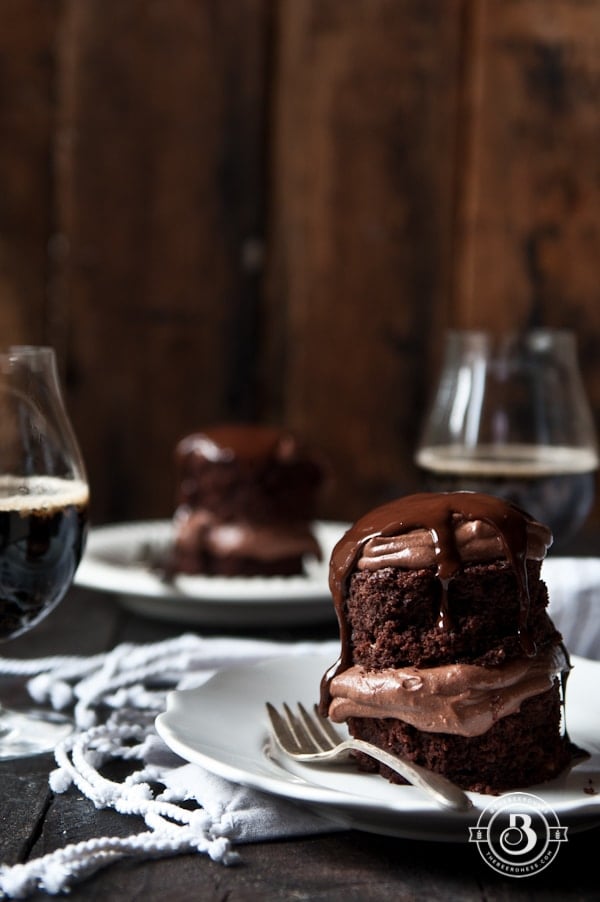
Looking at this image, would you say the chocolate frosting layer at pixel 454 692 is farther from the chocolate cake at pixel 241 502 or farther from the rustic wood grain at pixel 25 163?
the rustic wood grain at pixel 25 163

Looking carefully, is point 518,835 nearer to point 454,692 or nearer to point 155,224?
point 454,692

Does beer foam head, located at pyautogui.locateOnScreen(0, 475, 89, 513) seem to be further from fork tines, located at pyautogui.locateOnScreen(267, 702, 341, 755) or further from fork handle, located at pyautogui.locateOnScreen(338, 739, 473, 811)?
fork handle, located at pyautogui.locateOnScreen(338, 739, 473, 811)

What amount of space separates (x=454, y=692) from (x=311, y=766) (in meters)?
0.18

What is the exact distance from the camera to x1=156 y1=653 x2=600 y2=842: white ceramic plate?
1026mm

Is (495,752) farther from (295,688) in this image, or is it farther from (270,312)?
(270,312)

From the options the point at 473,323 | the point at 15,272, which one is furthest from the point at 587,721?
the point at 15,272

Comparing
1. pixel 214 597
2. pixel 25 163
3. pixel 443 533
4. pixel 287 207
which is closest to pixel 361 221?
pixel 287 207

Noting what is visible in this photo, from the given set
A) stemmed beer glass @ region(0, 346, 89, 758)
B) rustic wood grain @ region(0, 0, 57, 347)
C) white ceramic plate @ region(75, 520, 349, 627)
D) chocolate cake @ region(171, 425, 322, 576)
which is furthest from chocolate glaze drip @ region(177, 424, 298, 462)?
rustic wood grain @ region(0, 0, 57, 347)

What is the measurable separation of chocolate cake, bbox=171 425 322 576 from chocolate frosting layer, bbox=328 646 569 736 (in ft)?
3.63

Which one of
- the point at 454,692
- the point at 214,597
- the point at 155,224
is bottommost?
the point at 214,597

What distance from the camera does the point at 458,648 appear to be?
1.19 meters

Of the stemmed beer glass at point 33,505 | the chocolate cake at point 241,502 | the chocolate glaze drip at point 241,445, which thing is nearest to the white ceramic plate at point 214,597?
the chocolate cake at point 241,502

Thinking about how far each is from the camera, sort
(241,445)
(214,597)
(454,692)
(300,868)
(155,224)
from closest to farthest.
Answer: (300,868) → (454,692) → (214,597) → (241,445) → (155,224)

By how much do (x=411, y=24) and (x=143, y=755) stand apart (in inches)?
107
